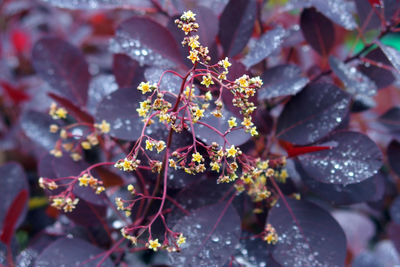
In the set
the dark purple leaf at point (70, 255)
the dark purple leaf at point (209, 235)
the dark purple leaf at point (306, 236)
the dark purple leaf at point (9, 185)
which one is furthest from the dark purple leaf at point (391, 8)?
the dark purple leaf at point (9, 185)

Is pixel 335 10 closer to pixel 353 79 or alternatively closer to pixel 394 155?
pixel 353 79

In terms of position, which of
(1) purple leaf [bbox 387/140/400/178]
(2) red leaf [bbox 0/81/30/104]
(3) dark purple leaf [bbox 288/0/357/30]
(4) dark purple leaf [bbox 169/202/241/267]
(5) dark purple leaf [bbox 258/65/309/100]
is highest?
(3) dark purple leaf [bbox 288/0/357/30]

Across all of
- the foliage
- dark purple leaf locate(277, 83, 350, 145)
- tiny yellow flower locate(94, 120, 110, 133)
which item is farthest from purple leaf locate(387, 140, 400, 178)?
tiny yellow flower locate(94, 120, 110, 133)

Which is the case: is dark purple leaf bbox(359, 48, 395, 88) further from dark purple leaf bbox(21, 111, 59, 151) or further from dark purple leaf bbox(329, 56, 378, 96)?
dark purple leaf bbox(21, 111, 59, 151)

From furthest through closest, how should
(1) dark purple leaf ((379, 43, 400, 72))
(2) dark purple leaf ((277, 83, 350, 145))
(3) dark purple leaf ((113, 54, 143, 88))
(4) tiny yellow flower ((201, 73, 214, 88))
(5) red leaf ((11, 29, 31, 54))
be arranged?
(5) red leaf ((11, 29, 31, 54)) < (3) dark purple leaf ((113, 54, 143, 88)) < (2) dark purple leaf ((277, 83, 350, 145)) < (1) dark purple leaf ((379, 43, 400, 72)) < (4) tiny yellow flower ((201, 73, 214, 88))

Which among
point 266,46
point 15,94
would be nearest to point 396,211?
point 266,46

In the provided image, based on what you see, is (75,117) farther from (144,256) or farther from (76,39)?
(76,39)
